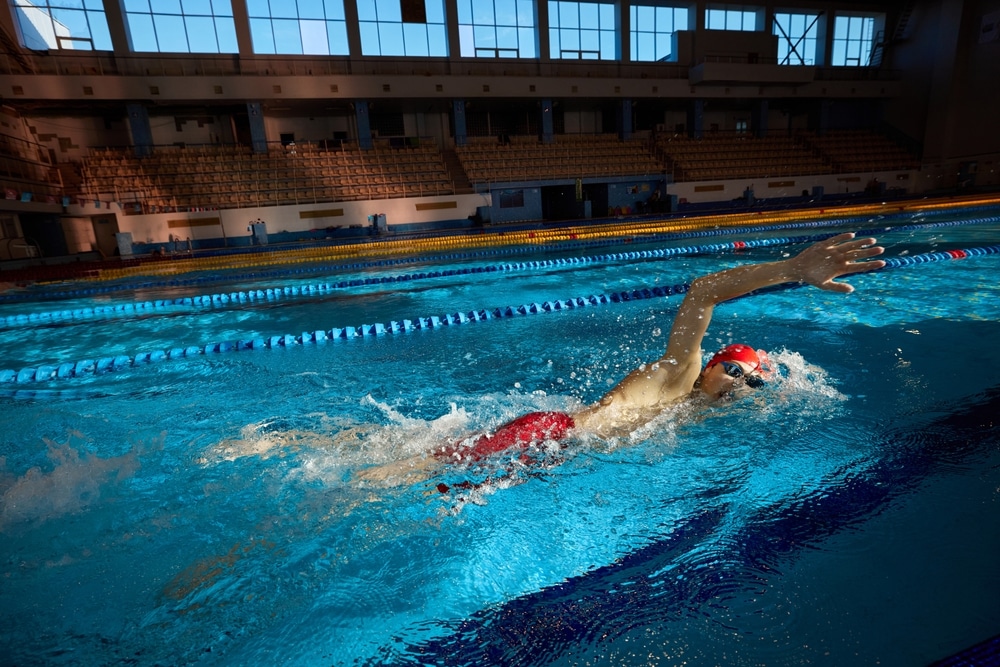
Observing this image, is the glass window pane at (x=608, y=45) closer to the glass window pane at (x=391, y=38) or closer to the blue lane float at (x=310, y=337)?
the glass window pane at (x=391, y=38)

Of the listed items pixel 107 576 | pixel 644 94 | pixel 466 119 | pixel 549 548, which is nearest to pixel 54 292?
pixel 107 576

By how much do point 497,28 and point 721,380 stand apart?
21.1 m

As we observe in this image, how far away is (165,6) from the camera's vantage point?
17.1m

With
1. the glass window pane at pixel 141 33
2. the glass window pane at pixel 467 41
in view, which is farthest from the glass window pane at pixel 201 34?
the glass window pane at pixel 467 41

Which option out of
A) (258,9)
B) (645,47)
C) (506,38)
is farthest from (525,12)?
(258,9)

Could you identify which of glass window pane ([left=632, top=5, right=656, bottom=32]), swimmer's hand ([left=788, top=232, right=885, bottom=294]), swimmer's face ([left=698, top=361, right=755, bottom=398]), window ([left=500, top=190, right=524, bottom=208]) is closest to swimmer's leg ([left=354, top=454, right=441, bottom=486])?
swimmer's face ([left=698, top=361, right=755, bottom=398])

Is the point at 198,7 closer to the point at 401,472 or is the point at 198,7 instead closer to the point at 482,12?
Answer: the point at 482,12

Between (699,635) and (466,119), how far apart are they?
22.0m

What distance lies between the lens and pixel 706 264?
7703 mm

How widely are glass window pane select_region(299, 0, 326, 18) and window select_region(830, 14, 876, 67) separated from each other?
68.9 feet

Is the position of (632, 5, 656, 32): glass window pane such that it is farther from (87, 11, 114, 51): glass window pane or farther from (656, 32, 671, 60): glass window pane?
(87, 11, 114, 51): glass window pane

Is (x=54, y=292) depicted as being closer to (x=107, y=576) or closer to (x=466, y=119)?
(x=107, y=576)

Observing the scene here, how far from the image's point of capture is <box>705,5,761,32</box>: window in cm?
2205

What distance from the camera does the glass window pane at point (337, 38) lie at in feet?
60.2
